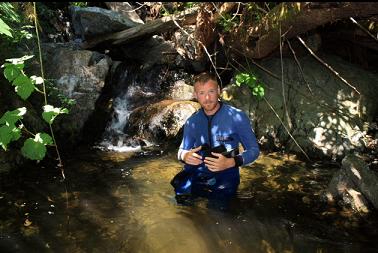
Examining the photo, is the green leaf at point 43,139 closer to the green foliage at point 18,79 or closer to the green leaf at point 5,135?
the green leaf at point 5,135

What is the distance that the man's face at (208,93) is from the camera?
4.37 meters

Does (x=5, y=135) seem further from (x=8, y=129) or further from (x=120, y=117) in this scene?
(x=120, y=117)

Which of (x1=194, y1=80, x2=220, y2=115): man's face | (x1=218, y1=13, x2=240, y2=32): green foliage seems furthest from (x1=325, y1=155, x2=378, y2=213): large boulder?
(x1=218, y1=13, x2=240, y2=32): green foliage

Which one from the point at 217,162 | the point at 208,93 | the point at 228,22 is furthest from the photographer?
the point at 228,22

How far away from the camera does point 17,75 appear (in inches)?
178

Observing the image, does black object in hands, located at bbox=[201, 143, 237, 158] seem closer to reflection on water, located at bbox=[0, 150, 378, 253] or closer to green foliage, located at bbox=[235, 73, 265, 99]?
reflection on water, located at bbox=[0, 150, 378, 253]

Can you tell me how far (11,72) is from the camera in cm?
448

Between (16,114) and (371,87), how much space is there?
7.23m

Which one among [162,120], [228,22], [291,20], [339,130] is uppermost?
[228,22]

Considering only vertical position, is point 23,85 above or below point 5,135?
above

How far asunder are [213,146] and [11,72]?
8.47ft

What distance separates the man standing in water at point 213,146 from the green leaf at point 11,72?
7.09 feet

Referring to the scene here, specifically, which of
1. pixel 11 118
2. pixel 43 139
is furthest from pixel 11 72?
pixel 43 139

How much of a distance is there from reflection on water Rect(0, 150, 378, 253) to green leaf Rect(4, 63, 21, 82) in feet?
5.76
